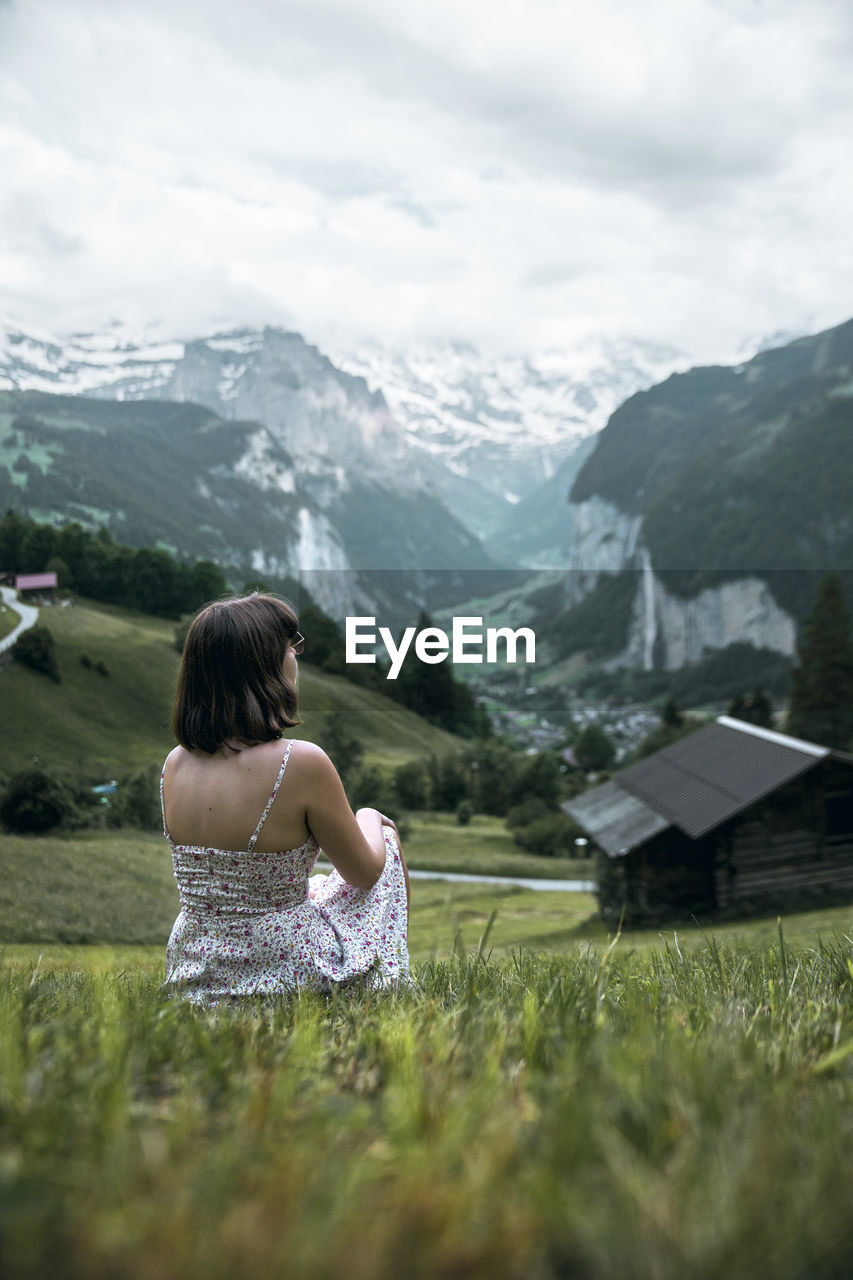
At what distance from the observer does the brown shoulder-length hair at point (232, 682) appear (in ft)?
10.7

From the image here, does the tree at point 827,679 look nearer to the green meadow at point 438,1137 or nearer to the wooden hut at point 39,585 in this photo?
the wooden hut at point 39,585

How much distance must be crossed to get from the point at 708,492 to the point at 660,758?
149921mm

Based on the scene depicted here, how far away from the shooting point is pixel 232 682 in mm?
3285

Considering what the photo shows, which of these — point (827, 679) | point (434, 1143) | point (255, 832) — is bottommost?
point (434, 1143)

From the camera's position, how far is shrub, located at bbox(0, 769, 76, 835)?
26547mm

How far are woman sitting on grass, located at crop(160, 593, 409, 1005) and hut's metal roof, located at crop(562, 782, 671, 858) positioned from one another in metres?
27.7

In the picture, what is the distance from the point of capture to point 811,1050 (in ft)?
5.90

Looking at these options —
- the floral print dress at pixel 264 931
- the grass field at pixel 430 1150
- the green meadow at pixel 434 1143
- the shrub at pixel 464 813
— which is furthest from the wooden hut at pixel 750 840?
the shrub at pixel 464 813

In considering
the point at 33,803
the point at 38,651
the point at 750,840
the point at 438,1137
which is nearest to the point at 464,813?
the point at 750,840

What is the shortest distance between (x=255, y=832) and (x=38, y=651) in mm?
36257

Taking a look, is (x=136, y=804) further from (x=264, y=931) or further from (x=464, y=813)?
(x=464, y=813)

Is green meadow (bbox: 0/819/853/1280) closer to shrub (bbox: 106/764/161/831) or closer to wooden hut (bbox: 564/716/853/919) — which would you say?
wooden hut (bbox: 564/716/853/919)

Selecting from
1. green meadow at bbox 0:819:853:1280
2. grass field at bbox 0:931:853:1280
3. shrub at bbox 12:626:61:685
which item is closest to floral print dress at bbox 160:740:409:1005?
green meadow at bbox 0:819:853:1280

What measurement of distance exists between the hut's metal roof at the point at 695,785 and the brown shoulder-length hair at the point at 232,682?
2804 cm
